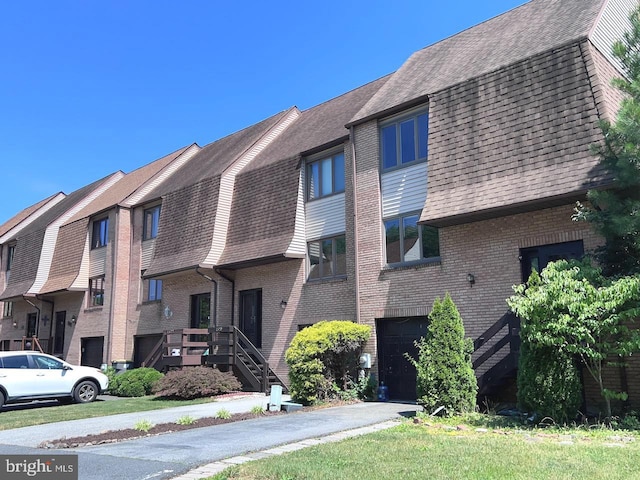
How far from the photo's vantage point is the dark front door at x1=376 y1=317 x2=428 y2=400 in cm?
1550

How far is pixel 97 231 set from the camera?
29.5 metres

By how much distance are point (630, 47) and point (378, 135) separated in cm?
774

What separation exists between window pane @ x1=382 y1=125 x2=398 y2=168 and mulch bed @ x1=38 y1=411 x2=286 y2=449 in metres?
8.02

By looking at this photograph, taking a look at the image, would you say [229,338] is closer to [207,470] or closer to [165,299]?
[165,299]

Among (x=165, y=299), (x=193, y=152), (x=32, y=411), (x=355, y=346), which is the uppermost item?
(x=193, y=152)

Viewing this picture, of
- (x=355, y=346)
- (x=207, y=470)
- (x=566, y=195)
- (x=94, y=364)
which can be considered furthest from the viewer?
(x=94, y=364)

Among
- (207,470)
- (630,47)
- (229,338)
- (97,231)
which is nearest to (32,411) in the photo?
(229,338)

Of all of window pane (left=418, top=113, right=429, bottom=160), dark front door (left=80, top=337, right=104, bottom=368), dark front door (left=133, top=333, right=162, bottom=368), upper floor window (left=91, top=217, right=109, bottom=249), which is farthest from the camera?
upper floor window (left=91, top=217, right=109, bottom=249)

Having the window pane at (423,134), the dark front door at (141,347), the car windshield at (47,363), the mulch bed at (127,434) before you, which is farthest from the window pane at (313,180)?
the dark front door at (141,347)

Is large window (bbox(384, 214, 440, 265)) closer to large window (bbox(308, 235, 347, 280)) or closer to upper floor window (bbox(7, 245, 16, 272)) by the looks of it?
large window (bbox(308, 235, 347, 280))

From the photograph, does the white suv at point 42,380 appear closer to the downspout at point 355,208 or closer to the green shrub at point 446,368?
the downspout at point 355,208

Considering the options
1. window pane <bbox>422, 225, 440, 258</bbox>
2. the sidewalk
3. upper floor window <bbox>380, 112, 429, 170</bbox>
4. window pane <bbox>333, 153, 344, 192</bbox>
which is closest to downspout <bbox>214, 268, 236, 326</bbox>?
the sidewalk

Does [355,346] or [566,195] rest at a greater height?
[566,195]

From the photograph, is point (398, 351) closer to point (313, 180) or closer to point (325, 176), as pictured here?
point (325, 176)
